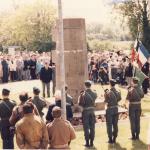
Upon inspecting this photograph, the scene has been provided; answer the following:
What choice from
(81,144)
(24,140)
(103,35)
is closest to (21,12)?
(103,35)

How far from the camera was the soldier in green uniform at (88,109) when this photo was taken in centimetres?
1511

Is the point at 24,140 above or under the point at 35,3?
under

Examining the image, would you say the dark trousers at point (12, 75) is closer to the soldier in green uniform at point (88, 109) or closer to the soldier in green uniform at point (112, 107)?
the soldier in green uniform at point (112, 107)

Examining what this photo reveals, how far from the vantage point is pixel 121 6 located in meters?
45.5

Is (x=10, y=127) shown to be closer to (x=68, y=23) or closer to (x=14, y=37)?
(x=68, y=23)

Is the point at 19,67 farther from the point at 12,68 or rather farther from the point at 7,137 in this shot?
the point at 7,137

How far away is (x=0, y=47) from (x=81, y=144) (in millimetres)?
57265

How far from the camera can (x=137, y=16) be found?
4325 cm

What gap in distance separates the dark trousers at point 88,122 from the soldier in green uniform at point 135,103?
1.30 m

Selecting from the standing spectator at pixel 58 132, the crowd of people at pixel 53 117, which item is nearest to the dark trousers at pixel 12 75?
the crowd of people at pixel 53 117

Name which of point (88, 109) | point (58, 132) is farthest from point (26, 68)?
point (58, 132)

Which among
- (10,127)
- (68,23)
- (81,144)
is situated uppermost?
(68,23)

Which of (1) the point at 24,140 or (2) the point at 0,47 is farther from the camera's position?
(2) the point at 0,47

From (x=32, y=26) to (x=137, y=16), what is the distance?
20787mm
